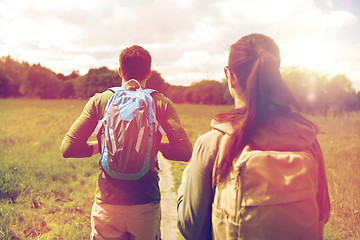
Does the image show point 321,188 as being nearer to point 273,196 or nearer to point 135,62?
point 273,196

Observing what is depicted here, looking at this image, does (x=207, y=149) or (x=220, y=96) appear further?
(x=220, y=96)

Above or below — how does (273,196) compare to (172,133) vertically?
below

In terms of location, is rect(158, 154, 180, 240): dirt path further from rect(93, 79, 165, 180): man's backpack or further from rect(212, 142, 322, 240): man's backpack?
rect(212, 142, 322, 240): man's backpack

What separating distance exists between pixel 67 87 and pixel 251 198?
86.2 m

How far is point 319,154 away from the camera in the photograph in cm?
150

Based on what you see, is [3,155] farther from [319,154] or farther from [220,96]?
[220,96]

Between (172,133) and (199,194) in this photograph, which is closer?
(199,194)

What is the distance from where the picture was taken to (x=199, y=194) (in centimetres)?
151

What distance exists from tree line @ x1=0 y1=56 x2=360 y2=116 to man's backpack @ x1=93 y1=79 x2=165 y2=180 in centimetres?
4038

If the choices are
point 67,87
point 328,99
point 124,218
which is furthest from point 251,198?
point 67,87


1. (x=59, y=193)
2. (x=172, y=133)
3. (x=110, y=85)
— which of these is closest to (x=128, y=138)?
(x=172, y=133)

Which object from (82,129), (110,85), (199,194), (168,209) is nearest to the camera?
(199,194)

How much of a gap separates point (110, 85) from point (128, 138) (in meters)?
65.9

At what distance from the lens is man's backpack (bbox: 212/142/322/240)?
1.33m
